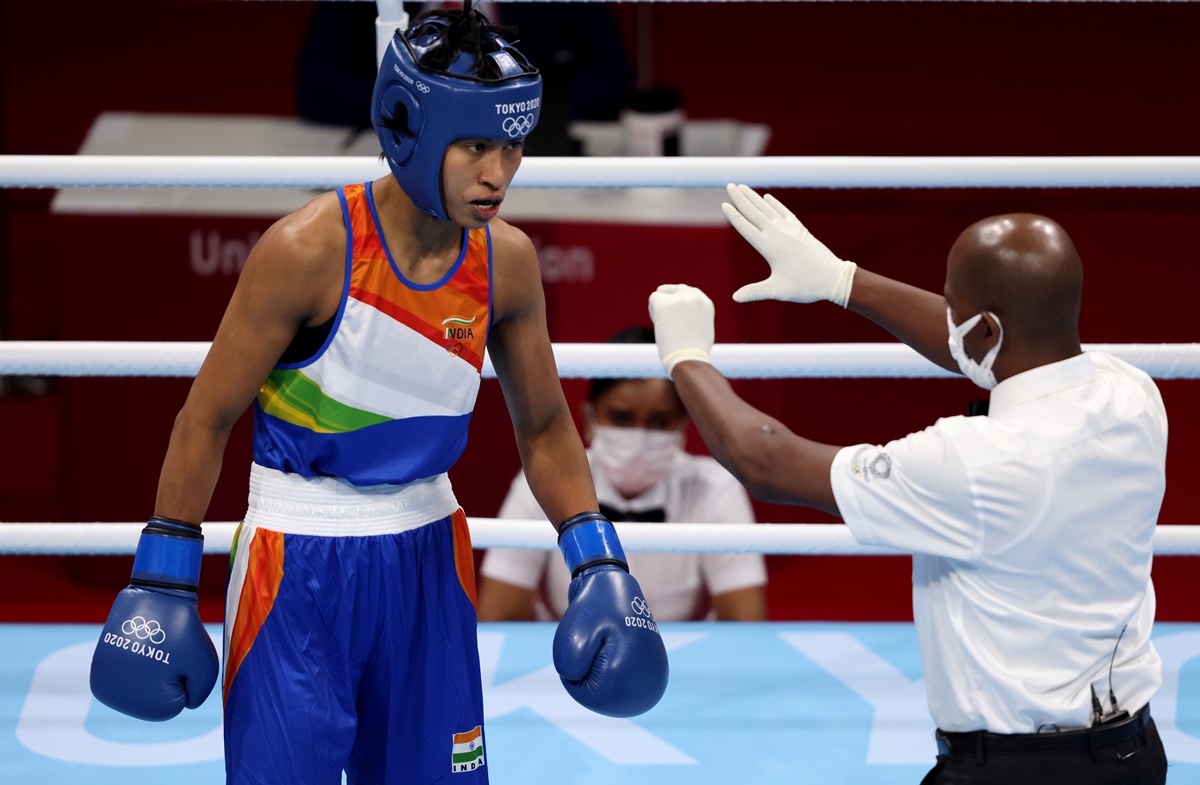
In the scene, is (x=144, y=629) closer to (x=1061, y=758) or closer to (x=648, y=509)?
(x=1061, y=758)

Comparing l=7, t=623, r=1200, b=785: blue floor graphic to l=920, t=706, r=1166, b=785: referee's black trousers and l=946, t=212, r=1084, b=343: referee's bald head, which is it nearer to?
l=920, t=706, r=1166, b=785: referee's black trousers

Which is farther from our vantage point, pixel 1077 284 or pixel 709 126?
pixel 709 126

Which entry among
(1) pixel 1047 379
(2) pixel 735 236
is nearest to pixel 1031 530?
(1) pixel 1047 379

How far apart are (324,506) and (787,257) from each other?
71 centimetres

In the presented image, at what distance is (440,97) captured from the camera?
1.60m

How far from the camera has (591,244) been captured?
3592 mm

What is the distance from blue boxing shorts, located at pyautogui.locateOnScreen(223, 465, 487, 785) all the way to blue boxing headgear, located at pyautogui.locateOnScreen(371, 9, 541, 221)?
0.37m

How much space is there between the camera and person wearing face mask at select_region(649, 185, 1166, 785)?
1491 mm

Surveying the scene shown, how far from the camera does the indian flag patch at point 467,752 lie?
1.72 m

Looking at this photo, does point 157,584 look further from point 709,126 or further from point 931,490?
point 709,126

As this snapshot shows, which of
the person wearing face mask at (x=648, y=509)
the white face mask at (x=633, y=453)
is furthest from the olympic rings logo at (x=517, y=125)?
the white face mask at (x=633, y=453)

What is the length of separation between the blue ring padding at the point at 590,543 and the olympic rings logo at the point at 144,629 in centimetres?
48

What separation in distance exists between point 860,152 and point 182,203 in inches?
109

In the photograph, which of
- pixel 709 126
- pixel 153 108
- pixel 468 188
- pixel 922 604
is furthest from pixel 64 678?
pixel 153 108
